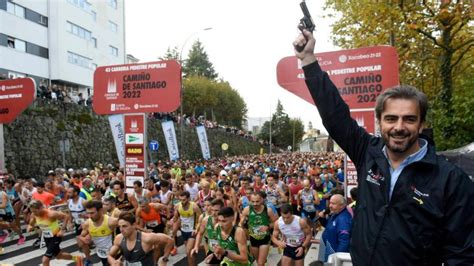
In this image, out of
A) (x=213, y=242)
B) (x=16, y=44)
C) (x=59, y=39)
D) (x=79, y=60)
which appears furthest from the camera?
(x=79, y=60)

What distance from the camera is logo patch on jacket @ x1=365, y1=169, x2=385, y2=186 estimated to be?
198 cm

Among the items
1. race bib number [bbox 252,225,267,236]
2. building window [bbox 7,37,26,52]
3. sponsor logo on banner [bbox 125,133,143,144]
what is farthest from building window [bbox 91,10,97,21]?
race bib number [bbox 252,225,267,236]

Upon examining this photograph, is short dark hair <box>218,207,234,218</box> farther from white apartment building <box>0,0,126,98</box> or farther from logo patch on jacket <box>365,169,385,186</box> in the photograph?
white apartment building <box>0,0,126,98</box>

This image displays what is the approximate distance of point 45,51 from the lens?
36188mm

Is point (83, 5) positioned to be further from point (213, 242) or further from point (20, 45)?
point (213, 242)

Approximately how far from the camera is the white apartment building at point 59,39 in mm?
32375

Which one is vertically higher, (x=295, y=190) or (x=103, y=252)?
(x=295, y=190)

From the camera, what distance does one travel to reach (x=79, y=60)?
40.6m

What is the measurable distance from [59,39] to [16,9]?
15.9ft

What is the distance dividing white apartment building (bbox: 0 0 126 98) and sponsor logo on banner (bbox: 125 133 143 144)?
21.2m

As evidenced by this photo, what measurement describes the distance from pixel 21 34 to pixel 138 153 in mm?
27076

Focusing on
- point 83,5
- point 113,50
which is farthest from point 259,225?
point 113,50

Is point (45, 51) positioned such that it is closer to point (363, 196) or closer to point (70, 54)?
point (70, 54)

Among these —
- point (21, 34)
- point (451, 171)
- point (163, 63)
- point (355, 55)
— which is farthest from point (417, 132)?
point (21, 34)
